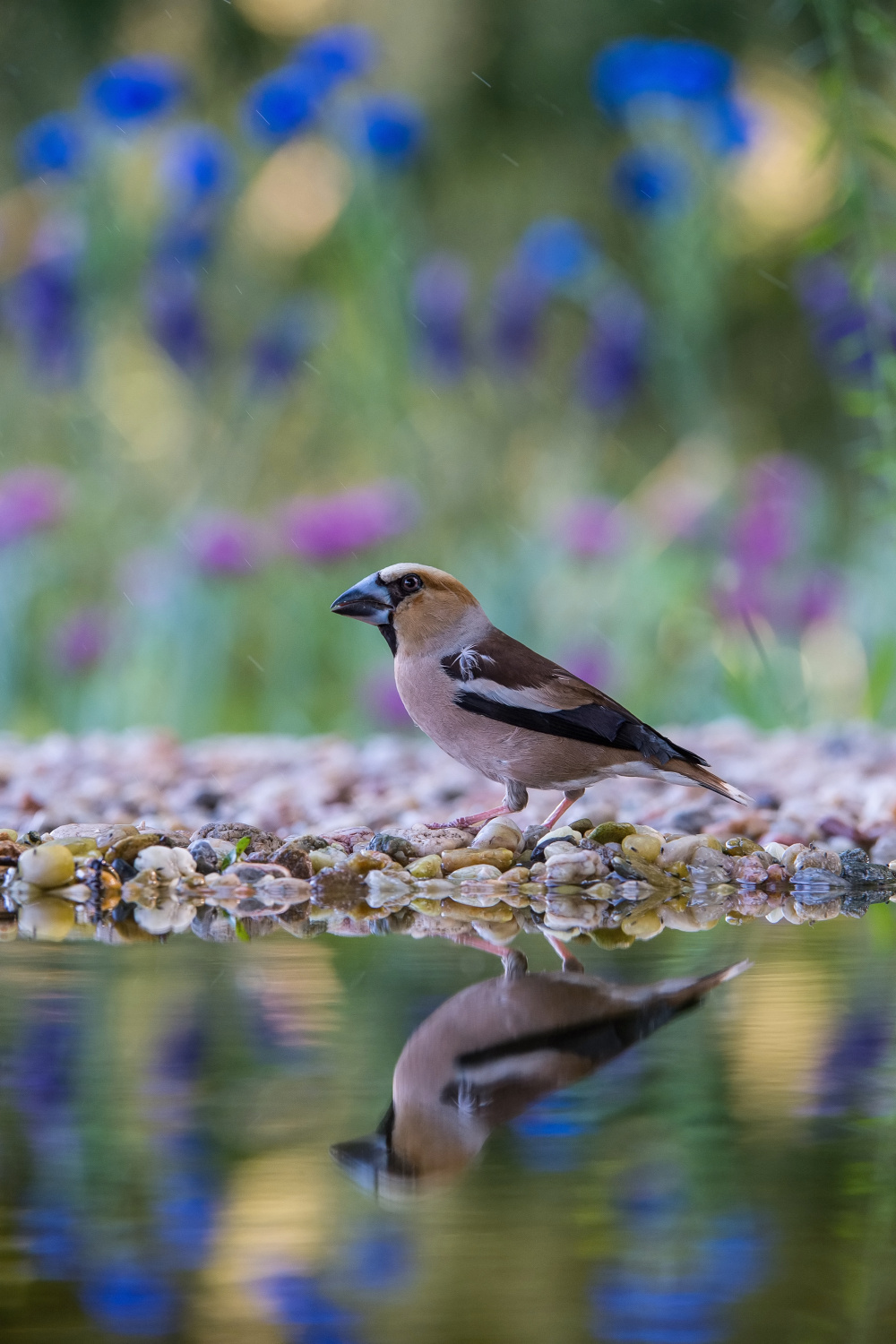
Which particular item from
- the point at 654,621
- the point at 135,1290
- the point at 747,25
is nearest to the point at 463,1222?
the point at 135,1290

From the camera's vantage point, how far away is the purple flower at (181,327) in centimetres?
508

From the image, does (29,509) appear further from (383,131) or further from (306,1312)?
(306,1312)

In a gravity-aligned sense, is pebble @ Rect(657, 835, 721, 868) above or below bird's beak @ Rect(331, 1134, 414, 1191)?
above

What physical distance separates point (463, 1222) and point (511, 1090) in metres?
0.29

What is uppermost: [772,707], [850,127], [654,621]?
[850,127]

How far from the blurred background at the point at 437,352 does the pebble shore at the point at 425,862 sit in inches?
33.4

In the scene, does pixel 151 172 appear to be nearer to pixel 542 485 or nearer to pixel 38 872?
pixel 542 485

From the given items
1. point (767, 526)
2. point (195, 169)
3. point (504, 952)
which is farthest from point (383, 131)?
point (504, 952)

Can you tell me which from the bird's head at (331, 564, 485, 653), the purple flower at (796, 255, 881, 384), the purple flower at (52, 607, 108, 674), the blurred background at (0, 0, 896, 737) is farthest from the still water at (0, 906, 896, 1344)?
the purple flower at (52, 607, 108, 674)

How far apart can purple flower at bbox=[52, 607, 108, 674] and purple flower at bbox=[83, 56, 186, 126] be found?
5.18 feet

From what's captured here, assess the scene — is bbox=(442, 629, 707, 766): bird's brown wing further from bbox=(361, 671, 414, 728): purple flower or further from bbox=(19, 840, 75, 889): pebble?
bbox=(361, 671, 414, 728): purple flower

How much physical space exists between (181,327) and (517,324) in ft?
3.65

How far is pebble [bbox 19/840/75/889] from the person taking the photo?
2355mm

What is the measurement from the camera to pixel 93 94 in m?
5.26
